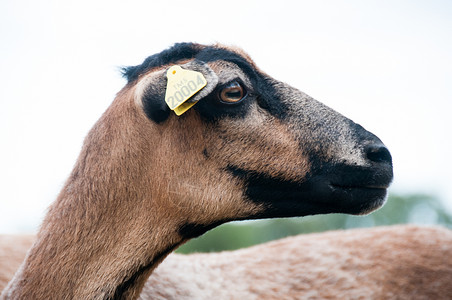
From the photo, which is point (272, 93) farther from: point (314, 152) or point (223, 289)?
point (223, 289)

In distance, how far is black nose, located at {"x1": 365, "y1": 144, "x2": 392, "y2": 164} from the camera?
409cm

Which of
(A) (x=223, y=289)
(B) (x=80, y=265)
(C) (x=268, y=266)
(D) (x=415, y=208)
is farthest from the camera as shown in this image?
(D) (x=415, y=208)

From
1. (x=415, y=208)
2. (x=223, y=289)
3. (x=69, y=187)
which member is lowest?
(x=415, y=208)

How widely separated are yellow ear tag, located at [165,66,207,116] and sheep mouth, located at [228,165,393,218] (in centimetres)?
76

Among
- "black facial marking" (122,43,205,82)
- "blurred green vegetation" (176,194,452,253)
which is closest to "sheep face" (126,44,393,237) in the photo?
"black facial marking" (122,43,205,82)

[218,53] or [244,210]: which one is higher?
[218,53]

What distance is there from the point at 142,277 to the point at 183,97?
1666mm

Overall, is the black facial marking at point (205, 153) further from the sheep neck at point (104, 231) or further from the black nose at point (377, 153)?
the black nose at point (377, 153)

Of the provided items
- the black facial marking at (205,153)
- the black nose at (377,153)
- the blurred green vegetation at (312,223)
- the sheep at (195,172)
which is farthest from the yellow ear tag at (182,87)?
the blurred green vegetation at (312,223)

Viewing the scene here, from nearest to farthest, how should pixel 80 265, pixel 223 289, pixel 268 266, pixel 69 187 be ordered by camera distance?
pixel 80 265 < pixel 69 187 < pixel 223 289 < pixel 268 266

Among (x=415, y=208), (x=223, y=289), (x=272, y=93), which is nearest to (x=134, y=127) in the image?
(x=272, y=93)

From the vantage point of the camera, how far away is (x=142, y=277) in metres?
3.99

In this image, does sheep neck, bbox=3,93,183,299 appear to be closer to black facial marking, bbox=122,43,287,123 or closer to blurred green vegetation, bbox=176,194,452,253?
black facial marking, bbox=122,43,287,123

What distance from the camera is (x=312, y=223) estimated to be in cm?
3984
